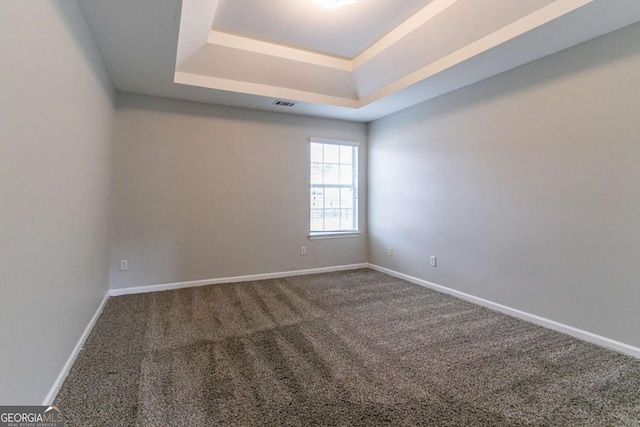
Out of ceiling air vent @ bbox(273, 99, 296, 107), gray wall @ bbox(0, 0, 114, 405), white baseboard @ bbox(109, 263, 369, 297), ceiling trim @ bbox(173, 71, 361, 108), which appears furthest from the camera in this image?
ceiling air vent @ bbox(273, 99, 296, 107)

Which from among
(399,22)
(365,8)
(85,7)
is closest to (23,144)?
(85,7)

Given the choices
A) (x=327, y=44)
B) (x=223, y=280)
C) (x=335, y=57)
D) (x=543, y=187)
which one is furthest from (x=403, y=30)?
(x=223, y=280)

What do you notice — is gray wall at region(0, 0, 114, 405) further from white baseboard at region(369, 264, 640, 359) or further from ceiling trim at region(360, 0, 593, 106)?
white baseboard at region(369, 264, 640, 359)

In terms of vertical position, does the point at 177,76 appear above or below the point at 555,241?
above

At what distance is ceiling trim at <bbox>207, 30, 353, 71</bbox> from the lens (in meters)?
3.10

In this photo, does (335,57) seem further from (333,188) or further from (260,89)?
(333,188)

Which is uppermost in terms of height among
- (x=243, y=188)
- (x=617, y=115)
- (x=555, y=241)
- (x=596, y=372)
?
(x=617, y=115)

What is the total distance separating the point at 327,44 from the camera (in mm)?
3330

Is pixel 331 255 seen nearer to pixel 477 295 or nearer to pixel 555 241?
pixel 477 295

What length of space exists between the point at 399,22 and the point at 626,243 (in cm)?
264

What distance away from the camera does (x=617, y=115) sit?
88.8 inches

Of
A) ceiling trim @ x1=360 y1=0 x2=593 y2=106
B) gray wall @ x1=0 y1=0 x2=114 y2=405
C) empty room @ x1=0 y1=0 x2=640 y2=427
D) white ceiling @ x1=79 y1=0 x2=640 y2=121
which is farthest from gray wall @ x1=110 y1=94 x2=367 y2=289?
ceiling trim @ x1=360 y1=0 x2=593 y2=106

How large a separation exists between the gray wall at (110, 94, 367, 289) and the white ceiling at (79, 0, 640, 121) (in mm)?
327

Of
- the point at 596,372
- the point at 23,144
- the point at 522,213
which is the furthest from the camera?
the point at 522,213
